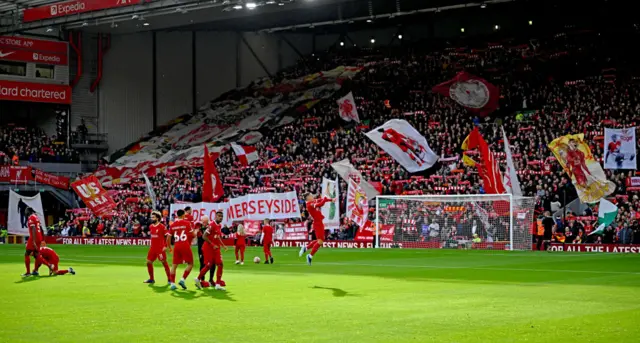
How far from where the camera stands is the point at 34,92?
207 ft

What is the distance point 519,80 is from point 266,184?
16.6 metres

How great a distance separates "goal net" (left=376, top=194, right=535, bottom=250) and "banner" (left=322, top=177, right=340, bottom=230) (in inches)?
91.7

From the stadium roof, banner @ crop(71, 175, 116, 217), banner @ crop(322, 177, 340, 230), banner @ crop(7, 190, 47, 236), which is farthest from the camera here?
banner @ crop(71, 175, 116, 217)

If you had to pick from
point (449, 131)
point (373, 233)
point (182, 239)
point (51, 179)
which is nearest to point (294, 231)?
point (373, 233)

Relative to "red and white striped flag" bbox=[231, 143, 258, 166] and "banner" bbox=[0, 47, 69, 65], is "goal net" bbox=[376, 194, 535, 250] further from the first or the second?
"banner" bbox=[0, 47, 69, 65]

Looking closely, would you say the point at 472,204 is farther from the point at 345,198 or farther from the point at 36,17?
the point at 36,17

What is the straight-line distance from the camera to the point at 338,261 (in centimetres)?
3008

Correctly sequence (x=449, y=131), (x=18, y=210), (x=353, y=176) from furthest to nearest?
(x=18, y=210) → (x=449, y=131) → (x=353, y=176)

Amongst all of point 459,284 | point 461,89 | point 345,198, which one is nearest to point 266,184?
point 345,198

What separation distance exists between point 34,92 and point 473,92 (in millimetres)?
30833

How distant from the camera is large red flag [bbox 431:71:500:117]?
2031 inches

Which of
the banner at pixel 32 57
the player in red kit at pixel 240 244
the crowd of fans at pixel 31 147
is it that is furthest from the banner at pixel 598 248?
the banner at pixel 32 57

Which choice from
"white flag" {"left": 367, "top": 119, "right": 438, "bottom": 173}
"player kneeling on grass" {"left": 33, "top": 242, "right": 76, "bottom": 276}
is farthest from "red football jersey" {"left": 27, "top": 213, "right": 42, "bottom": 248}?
"white flag" {"left": 367, "top": 119, "right": 438, "bottom": 173}

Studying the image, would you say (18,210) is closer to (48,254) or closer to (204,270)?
(48,254)
